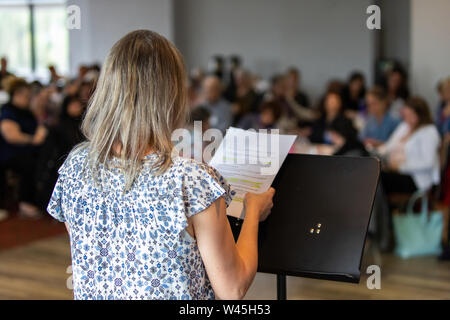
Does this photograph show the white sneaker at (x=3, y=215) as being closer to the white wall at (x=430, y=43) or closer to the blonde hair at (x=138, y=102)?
the white wall at (x=430, y=43)

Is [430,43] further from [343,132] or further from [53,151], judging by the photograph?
[53,151]

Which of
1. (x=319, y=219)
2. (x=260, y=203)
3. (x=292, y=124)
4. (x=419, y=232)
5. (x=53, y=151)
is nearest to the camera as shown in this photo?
(x=260, y=203)

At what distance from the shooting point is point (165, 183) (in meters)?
1.32

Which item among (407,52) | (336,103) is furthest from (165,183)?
(407,52)

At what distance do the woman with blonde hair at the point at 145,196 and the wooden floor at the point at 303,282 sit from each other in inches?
96.4

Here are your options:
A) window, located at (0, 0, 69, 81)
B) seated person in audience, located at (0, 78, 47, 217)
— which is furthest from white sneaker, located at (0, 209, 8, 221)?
window, located at (0, 0, 69, 81)

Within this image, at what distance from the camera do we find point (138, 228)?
4.51 feet

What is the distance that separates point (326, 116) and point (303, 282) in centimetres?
324

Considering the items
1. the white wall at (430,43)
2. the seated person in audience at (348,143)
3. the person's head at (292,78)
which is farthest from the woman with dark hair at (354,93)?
the seated person in audience at (348,143)

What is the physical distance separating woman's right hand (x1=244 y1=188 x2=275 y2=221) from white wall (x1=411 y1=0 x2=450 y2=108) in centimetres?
581

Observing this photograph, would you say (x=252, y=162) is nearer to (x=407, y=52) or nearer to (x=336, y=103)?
(x=336, y=103)

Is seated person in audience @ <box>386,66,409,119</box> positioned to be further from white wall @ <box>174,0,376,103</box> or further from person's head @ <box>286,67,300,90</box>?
person's head @ <box>286,67,300,90</box>

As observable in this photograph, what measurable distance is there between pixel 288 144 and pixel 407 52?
312 inches

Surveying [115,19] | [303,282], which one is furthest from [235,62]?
[303,282]
